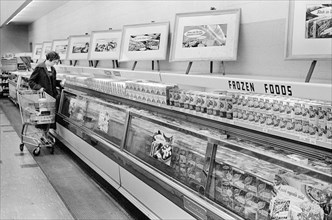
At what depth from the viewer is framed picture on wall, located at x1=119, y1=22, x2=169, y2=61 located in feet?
13.5

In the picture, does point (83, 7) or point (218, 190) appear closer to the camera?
point (218, 190)

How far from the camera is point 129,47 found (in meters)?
4.48

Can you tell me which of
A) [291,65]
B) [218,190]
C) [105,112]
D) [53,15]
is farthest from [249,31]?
[53,15]

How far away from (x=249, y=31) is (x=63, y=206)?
2661mm

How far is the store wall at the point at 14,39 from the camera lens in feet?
53.3

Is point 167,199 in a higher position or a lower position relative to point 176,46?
lower

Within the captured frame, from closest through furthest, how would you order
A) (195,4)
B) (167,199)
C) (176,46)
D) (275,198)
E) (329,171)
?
(329,171), (275,198), (167,199), (176,46), (195,4)

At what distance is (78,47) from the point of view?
22.1 feet

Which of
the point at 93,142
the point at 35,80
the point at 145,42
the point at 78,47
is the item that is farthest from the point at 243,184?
the point at 78,47

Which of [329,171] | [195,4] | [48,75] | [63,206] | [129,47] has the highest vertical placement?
[195,4]

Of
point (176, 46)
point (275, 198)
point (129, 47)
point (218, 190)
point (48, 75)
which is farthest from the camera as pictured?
point (48, 75)

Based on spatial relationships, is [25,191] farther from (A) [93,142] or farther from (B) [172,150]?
(B) [172,150]

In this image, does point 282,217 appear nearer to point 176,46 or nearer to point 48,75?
point 176,46

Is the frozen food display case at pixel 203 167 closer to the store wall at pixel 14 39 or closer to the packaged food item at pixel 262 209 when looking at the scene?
the packaged food item at pixel 262 209
